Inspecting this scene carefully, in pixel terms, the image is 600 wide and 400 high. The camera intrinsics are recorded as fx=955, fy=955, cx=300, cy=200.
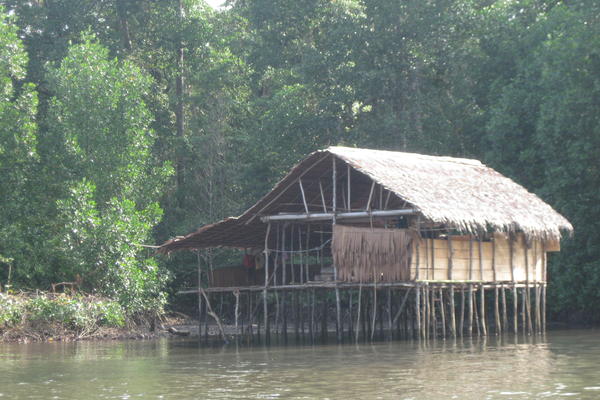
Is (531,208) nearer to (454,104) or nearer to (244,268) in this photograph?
(244,268)

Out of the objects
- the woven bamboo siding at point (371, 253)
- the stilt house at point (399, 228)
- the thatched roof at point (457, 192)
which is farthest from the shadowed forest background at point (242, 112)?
the woven bamboo siding at point (371, 253)

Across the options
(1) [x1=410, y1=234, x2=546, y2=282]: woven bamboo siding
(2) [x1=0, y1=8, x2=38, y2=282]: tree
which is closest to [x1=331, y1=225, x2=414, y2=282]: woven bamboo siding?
(1) [x1=410, y1=234, x2=546, y2=282]: woven bamboo siding

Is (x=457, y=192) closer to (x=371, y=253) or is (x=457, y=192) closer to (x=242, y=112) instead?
(x=371, y=253)

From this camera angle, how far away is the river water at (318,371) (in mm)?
11859

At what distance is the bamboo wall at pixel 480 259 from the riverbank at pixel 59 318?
895cm

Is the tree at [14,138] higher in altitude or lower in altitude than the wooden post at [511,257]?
higher

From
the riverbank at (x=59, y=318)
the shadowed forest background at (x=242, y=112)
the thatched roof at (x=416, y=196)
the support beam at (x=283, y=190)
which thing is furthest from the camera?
the shadowed forest background at (x=242, y=112)

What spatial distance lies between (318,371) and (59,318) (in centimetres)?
1179

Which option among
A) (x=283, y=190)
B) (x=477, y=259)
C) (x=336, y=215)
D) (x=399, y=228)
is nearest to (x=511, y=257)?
(x=477, y=259)

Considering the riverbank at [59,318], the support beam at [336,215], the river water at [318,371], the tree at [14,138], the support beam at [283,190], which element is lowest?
the river water at [318,371]

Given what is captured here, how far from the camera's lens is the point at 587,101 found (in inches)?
984

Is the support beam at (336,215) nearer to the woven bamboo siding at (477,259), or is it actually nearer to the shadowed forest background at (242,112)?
the woven bamboo siding at (477,259)

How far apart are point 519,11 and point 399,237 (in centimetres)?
1415

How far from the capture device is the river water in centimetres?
1186
